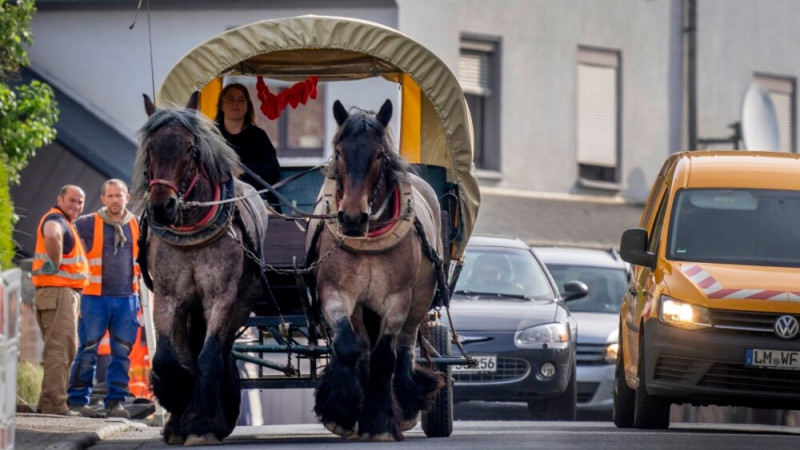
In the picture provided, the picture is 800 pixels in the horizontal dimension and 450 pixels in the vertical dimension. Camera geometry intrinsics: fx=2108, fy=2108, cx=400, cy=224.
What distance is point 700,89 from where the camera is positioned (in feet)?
118

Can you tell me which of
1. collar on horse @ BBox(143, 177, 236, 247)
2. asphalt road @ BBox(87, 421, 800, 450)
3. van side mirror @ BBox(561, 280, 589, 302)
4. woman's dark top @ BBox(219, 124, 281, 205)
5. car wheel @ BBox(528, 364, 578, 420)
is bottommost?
A: car wheel @ BBox(528, 364, 578, 420)

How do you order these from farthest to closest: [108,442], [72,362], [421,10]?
[421,10] < [72,362] < [108,442]

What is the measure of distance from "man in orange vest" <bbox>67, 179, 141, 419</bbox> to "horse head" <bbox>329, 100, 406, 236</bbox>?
16.6 feet

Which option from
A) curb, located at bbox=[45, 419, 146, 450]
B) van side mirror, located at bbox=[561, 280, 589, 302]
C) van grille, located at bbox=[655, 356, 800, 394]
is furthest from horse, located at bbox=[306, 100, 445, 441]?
van side mirror, located at bbox=[561, 280, 589, 302]

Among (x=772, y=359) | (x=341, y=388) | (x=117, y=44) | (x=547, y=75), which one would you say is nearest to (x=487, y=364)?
(x=772, y=359)

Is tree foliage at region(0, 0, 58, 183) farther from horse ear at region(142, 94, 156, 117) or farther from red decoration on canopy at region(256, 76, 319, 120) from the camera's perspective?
horse ear at region(142, 94, 156, 117)

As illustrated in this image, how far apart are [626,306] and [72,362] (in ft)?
16.1

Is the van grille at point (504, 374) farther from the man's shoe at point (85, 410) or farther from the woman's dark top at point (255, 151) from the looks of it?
the woman's dark top at point (255, 151)

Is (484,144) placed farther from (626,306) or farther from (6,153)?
(626,306)

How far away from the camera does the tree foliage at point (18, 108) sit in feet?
72.1

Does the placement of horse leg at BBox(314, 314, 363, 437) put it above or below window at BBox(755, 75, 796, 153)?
below

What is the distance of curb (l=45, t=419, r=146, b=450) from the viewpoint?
1314 centimetres

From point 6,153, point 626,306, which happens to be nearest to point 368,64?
point 626,306

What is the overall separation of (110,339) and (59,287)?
2.05ft
